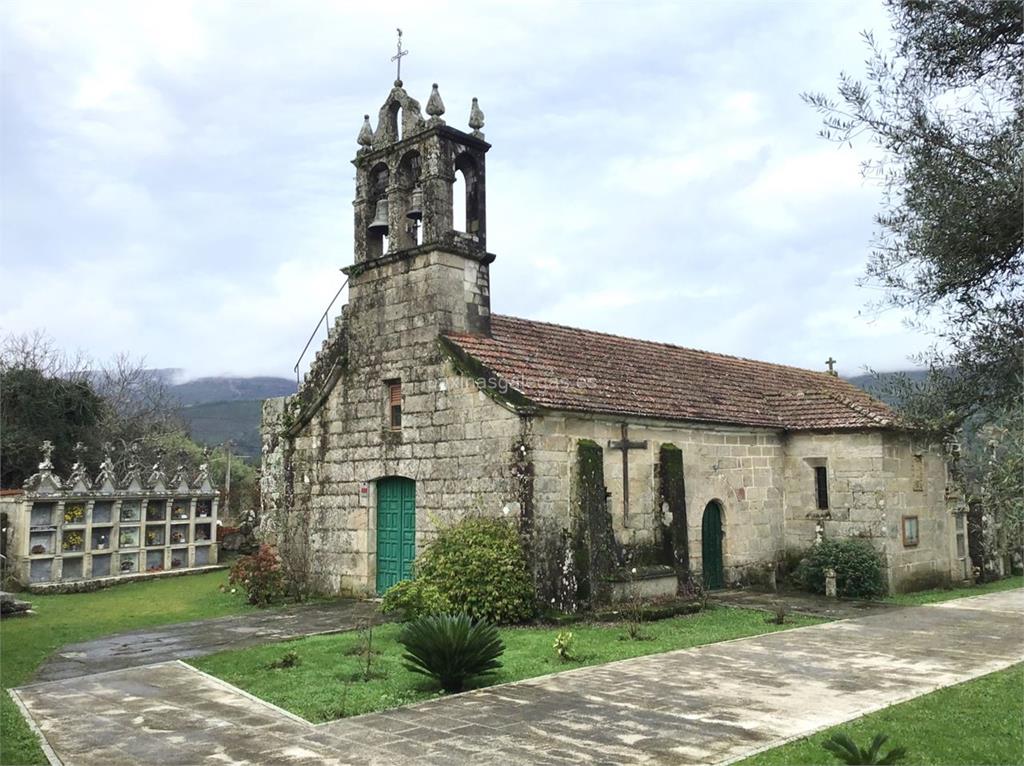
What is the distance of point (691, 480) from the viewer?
1908 cm

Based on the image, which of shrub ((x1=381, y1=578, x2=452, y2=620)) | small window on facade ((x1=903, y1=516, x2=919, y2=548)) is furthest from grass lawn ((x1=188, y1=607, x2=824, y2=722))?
small window on facade ((x1=903, y1=516, x2=919, y2=548))

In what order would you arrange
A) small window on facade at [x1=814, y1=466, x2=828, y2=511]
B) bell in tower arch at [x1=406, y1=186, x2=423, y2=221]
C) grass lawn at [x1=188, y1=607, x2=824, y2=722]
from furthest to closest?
1. small window on facade at [x1=814, y1=466, x2=828, y2=511]
2. bell in tower arch at [x1=406, y1=186, x2=423, y2=221]
3. grass lawn at [x1=188, y1=607, x2=824, y2=722]

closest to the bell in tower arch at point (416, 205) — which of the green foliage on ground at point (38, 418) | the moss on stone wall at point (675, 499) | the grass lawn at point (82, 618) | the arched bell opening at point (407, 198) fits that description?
the arched bell opening at point (407, 198)

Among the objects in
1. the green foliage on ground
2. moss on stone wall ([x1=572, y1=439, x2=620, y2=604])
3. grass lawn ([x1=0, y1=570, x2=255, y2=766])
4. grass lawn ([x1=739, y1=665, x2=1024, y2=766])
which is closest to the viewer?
grass lawn ([x1=739, y1=665, x2=1024, y2=766])

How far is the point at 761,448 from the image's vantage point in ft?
→ 69.1

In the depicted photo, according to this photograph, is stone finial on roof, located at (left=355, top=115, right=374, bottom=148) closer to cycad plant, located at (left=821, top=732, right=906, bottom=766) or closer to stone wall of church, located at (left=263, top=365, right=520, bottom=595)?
stone wall of church, located at (left=263, top=365, right=520, bottom=595)

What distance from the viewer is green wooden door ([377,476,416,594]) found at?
17.8 metres

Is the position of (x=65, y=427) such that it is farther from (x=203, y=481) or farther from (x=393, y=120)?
(x=393, y=120)

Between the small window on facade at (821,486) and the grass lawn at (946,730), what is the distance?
37.3ft

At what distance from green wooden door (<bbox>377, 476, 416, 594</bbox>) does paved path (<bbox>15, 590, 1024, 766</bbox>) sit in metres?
6.61

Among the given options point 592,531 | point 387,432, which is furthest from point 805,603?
point 387,432

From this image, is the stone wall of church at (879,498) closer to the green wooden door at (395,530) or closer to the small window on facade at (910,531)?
the small window on facade at (910,531)

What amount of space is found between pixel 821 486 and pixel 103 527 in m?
18.4

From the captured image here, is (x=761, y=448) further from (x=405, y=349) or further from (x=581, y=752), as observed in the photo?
(x=581, y=752)
